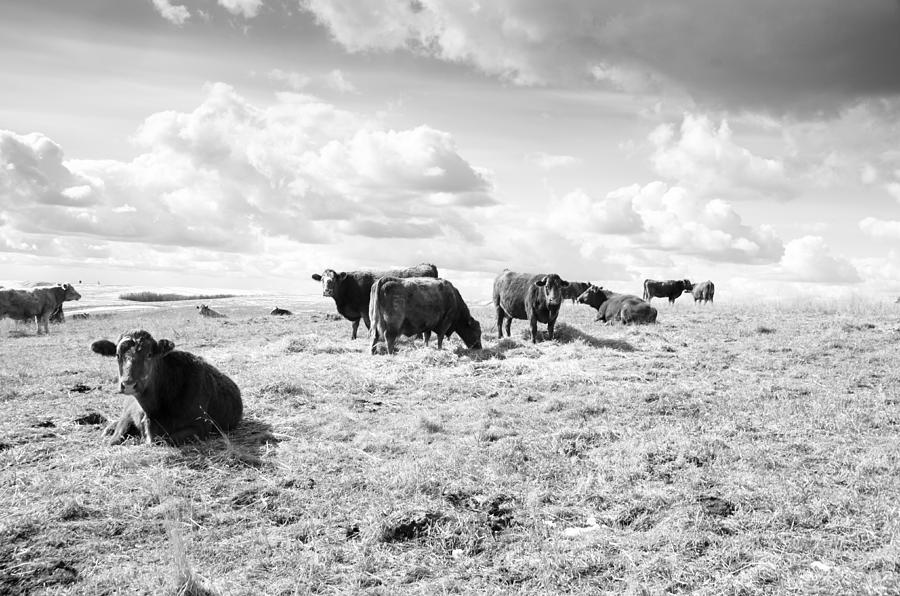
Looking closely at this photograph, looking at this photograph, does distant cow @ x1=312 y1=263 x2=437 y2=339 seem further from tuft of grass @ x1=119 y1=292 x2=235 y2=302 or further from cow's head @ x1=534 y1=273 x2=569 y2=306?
tuft of grass @ x1=119 y1=292 x2=235 y2=302

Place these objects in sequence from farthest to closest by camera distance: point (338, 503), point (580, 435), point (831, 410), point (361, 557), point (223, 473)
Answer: point (831, 410), point (580, 435), point (223, 473), point (338, 503), point (361, 557)

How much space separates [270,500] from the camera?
258 inches

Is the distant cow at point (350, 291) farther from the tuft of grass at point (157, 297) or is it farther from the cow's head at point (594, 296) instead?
the tuft of grass at point (157, 297)

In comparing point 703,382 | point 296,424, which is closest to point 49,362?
point 296,424

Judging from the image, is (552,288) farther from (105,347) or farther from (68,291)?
(68,291)

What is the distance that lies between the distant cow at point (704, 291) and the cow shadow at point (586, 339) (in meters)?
29.7

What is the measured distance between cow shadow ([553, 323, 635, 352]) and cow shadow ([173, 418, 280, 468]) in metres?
9.73

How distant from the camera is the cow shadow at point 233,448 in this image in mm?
7699

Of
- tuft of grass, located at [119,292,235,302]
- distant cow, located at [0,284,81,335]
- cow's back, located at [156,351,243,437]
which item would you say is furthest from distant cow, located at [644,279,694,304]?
tuft of grass, located at [119,292,235,302]

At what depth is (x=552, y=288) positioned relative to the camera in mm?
17875

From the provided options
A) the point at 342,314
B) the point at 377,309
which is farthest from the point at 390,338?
the point at 342,314

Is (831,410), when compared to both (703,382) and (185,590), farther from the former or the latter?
(185,590)

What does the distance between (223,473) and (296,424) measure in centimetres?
237

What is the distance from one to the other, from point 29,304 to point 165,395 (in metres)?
27.2
